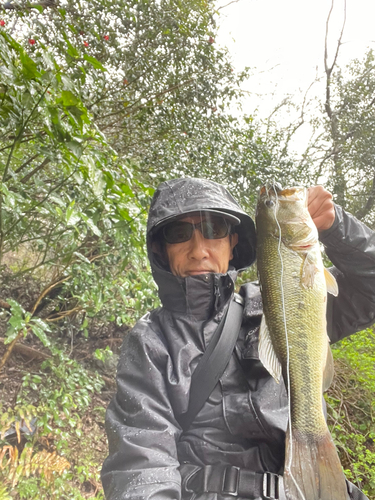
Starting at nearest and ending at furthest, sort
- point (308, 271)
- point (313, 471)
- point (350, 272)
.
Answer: point (313, 471)
point (308, 271)
point (350, 272)

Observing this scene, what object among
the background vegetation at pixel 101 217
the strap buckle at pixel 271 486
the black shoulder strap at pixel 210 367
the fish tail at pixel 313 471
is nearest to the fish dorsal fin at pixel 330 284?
the black shoulder strap at pixel 210 367

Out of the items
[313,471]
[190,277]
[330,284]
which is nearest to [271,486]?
[313,471]

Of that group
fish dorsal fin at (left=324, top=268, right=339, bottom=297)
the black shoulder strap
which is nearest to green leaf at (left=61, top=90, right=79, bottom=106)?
the black shoulder strap

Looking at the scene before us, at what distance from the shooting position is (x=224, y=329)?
1749 millimetres

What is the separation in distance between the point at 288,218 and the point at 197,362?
83cm

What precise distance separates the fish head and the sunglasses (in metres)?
0.37

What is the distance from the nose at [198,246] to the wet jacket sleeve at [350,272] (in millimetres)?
615

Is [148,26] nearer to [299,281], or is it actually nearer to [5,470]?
[299,281]

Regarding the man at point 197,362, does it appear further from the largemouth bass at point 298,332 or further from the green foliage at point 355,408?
the green foliage at point 355,408

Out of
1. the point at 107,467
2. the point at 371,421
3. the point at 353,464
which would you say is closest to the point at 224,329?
the point at 107,467

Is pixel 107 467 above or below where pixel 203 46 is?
below

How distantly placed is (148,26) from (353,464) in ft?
20.5

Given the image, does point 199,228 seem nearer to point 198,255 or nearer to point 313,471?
point 198,255

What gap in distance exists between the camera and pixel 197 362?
1.76 metres
